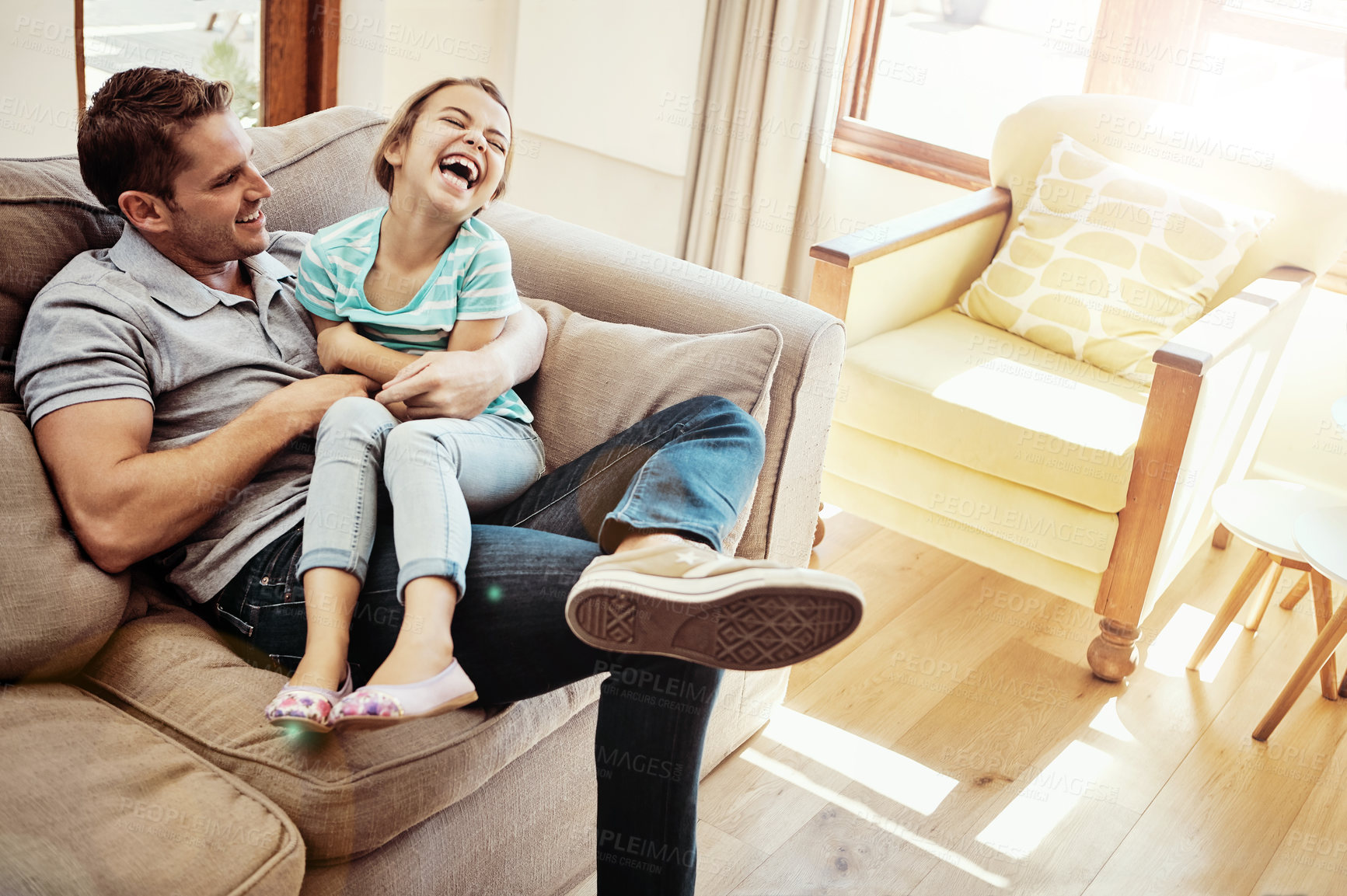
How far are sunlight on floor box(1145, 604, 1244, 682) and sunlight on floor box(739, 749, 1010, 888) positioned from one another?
30.0 inches

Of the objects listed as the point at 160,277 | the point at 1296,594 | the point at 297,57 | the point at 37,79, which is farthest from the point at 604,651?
the point at 297,57

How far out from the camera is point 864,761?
6.36 feet

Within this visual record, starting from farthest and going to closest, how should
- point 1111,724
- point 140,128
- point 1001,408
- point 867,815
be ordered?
point 1001,408, point 1111,724, point 867,815, point 140,128

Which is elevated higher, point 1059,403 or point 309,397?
point 309,397

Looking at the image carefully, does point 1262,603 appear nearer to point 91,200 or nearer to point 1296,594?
point 1296,594

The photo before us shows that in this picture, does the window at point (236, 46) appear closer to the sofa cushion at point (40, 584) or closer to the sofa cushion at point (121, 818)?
the sofa cushion at point (40, 584)

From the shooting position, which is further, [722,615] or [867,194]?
[867,194]

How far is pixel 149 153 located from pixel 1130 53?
8.15ft

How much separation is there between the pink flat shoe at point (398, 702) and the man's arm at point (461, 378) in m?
0.42

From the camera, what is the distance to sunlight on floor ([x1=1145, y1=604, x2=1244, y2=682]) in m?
2.26

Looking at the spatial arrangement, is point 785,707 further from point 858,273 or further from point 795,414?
point 858,273

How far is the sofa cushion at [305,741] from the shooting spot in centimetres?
117

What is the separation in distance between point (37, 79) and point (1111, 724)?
9.10ft

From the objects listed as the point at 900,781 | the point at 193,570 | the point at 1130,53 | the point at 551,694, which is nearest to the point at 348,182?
the point at 193,570
